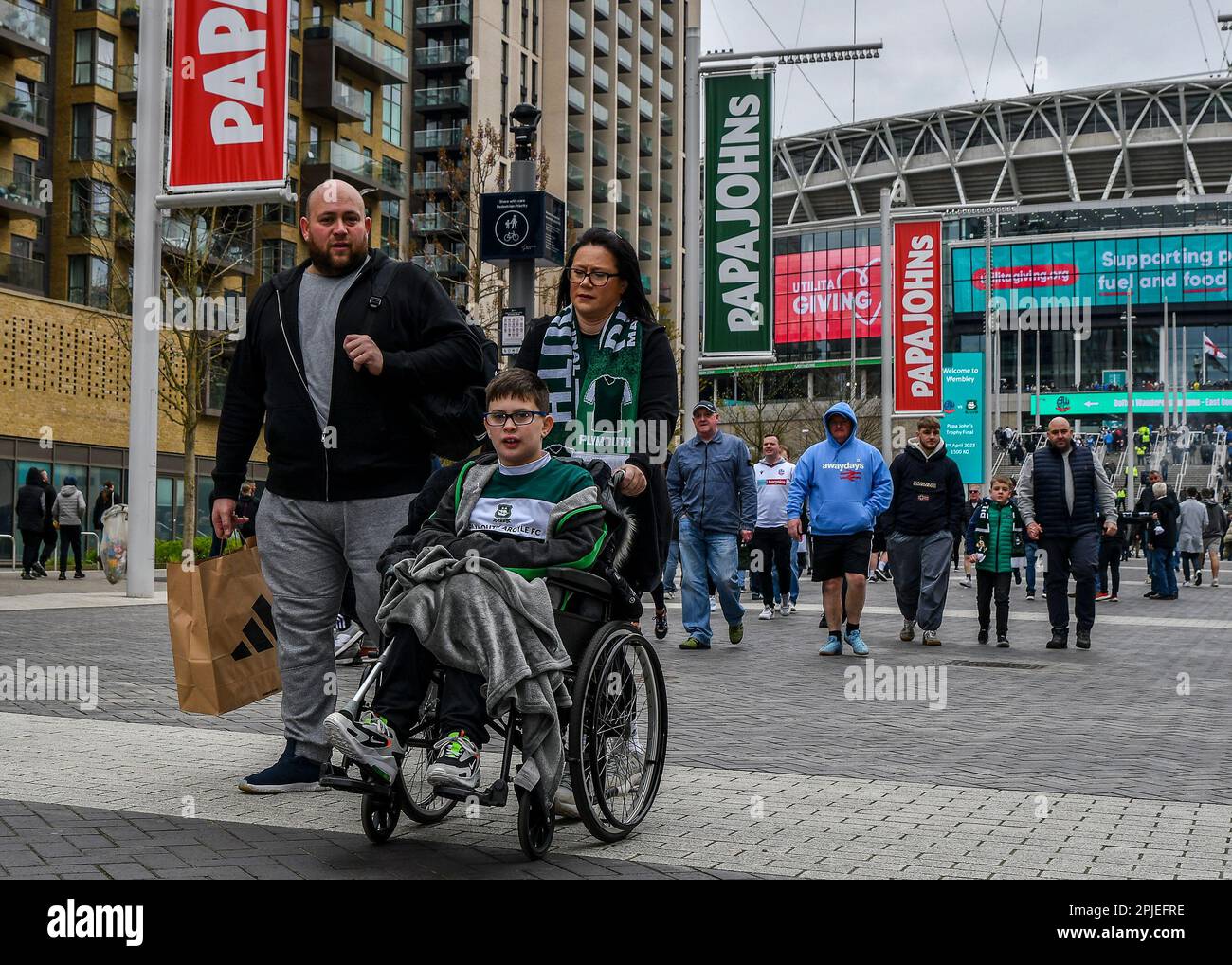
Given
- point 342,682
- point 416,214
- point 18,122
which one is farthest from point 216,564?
point 416,214

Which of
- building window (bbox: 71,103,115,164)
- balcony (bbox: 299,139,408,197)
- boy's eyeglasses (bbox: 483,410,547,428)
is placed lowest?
boy's eyeglasses (bbox: 483,410,547,428)

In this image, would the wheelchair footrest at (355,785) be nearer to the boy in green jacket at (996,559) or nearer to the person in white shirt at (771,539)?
the boy in green jacket at (996,559)

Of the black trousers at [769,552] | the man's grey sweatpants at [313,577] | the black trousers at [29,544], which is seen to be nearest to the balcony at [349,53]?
the black trousers at [29,544]

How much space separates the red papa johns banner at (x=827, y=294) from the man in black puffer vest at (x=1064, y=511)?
88.7 metres

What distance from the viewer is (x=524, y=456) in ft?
15.6

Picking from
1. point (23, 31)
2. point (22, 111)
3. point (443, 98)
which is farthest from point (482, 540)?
point (443, 98)

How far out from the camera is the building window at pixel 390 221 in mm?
54978

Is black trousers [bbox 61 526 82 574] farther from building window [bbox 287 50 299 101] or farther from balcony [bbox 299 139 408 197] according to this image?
building window [bbox 287 50 299 101]

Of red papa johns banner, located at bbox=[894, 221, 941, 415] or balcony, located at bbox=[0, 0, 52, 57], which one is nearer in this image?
red papa johns banner, located at bbox=[894, 221, 941, 415]

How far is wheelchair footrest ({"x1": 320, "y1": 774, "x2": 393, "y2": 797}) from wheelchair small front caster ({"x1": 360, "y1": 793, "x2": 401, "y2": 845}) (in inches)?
9.5

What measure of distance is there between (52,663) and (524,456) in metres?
6.42

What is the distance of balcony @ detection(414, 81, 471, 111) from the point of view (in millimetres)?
65562

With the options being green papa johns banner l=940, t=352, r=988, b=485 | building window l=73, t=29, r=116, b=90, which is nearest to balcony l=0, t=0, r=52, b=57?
building window l=73, t=29, r=116, b=90

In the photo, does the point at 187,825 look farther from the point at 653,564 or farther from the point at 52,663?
the point at 52,663
